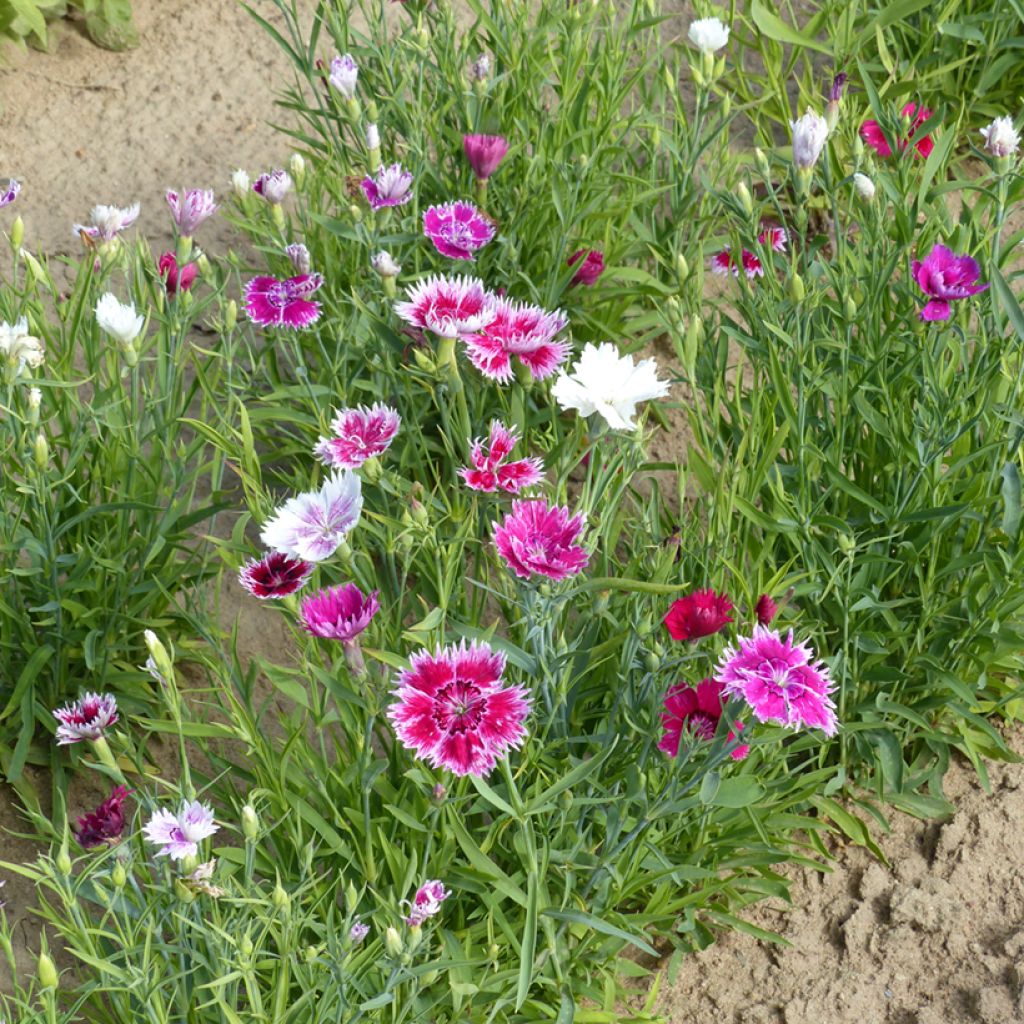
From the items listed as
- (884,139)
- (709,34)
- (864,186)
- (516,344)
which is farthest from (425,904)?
(884,139)

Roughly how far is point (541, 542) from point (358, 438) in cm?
35

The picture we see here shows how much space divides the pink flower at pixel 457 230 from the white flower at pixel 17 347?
0.60 m

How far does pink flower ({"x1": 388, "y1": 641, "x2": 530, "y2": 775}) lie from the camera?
1.38m

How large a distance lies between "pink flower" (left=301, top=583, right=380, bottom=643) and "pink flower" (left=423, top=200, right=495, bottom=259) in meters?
0.72

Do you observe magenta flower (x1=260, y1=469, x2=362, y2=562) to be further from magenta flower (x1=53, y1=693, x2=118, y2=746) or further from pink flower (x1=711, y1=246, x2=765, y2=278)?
pink flower (x1=711, y1=246, x2=765, y2=278)

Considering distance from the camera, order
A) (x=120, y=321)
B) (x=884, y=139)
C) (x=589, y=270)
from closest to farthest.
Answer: (x=120, y=321) → (x=589, y=270) → (x=884, y=139)

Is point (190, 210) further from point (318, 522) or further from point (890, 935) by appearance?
point (890, 935)

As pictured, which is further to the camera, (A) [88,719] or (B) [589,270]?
(B) [589,270]

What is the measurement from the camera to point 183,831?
1390 mm

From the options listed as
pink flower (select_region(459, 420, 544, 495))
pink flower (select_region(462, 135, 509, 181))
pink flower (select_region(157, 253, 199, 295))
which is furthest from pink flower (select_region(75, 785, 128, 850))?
pink flower (select_region(462, 135, 509, 181))

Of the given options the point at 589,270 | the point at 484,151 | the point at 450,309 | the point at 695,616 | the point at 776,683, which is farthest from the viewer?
the point at 589,270

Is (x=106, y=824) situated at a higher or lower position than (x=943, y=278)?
lower

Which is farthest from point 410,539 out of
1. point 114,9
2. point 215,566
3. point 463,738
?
point 114,9

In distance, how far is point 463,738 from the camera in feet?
4.56
